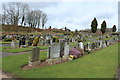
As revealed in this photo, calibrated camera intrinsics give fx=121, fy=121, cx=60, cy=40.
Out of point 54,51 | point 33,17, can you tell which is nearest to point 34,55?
point 54,51

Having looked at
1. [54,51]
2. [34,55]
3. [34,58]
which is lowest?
[34,58]

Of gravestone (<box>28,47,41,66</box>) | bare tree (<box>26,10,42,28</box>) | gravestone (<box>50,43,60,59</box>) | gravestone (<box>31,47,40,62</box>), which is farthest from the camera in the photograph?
bare tree (<box>26,10,42,28</box>)

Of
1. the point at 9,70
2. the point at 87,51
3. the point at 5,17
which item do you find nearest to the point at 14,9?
the point at 5,17

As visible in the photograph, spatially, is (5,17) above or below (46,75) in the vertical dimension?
above

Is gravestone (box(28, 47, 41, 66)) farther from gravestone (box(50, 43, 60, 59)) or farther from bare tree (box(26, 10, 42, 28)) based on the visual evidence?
bare tree (box(26, 10, 42, 28))

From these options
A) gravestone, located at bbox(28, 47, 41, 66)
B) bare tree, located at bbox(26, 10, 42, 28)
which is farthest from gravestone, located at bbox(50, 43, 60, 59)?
bare tree, located at bbox(26, 10, 42, 28)

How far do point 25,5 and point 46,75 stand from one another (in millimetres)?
81599

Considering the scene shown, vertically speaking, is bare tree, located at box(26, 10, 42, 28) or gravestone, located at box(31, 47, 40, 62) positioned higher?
bare tree, located at box(26, 10, 42, 28)

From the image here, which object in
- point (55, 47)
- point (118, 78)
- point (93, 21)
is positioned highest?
point (93, 21)

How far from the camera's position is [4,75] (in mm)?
7141

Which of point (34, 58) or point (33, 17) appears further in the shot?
point (33, 17)

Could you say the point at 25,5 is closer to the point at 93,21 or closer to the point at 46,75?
the point at 93,21

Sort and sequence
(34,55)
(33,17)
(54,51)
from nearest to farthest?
(34,55) → (54,51) → (33,17)

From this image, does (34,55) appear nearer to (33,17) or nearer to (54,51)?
(54,51)
